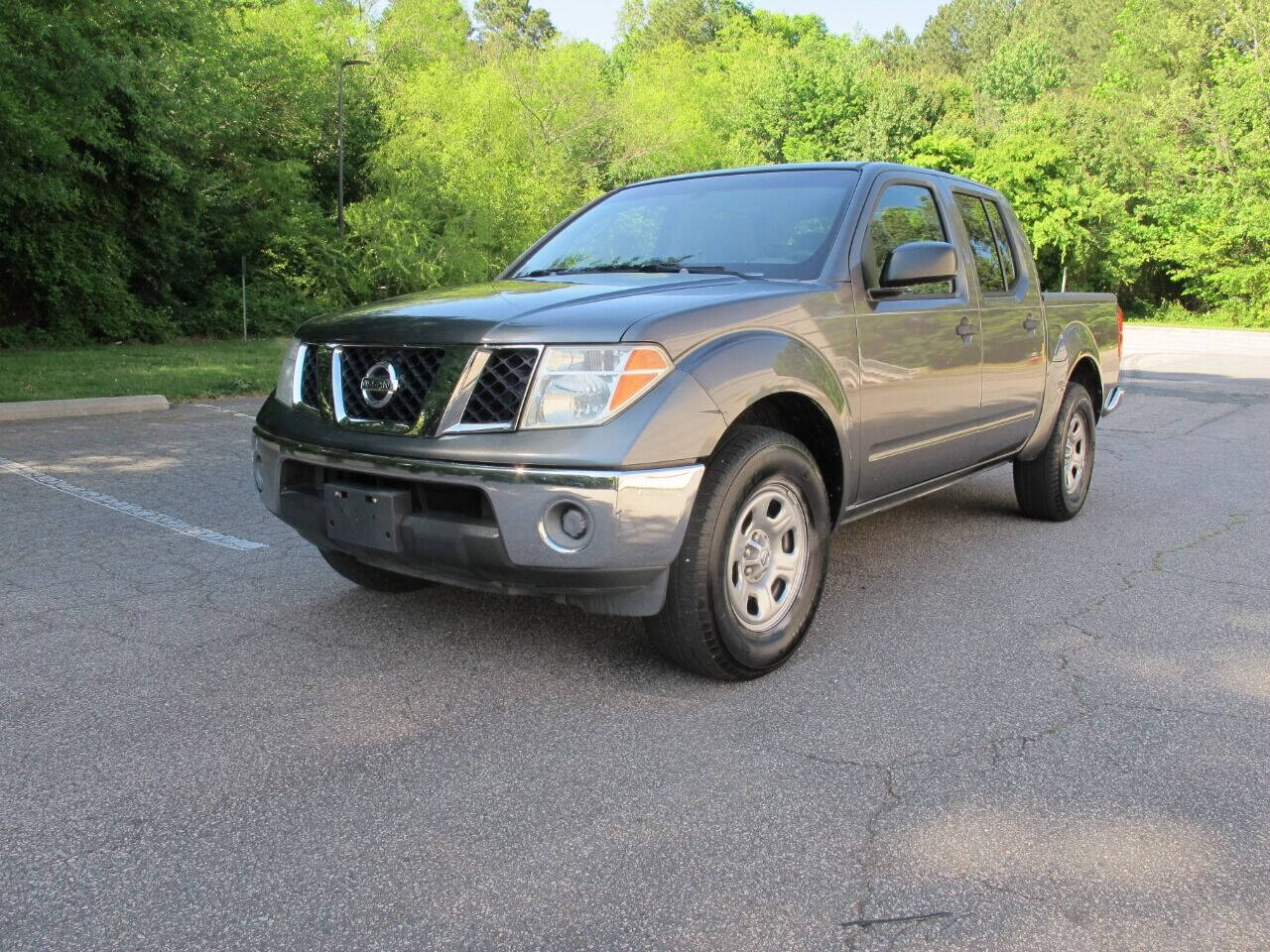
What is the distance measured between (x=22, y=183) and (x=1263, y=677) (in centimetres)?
1670

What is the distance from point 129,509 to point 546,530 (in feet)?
13.6

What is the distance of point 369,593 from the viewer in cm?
459

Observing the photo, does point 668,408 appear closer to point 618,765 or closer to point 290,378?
point 618,765

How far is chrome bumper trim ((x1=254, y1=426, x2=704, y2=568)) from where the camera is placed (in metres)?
3.11

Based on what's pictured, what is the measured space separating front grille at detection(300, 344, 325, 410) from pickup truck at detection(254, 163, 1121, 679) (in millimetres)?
13

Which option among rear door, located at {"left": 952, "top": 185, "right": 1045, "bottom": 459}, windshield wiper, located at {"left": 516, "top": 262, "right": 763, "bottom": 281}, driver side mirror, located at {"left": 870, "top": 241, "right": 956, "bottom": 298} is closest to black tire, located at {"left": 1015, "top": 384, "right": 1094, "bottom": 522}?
rear door, located at {"left": 952, "top": 185, "right": 1045, "bottom": 459}

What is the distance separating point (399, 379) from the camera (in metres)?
3.47

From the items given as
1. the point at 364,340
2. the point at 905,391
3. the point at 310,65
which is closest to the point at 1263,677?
the point at 905,391

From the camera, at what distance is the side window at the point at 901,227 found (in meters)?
4.34

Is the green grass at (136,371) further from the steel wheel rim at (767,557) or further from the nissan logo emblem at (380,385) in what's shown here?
the steel wheel rim at (767,557)

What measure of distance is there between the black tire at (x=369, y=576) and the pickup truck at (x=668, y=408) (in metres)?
0.01

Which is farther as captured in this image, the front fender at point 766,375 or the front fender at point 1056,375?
the front fender at point 1056,375

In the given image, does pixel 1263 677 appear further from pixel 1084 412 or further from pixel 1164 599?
pixel 1084 412

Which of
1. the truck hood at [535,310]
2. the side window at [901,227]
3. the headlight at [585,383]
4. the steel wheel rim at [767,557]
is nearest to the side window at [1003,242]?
the side window at [901,227]
